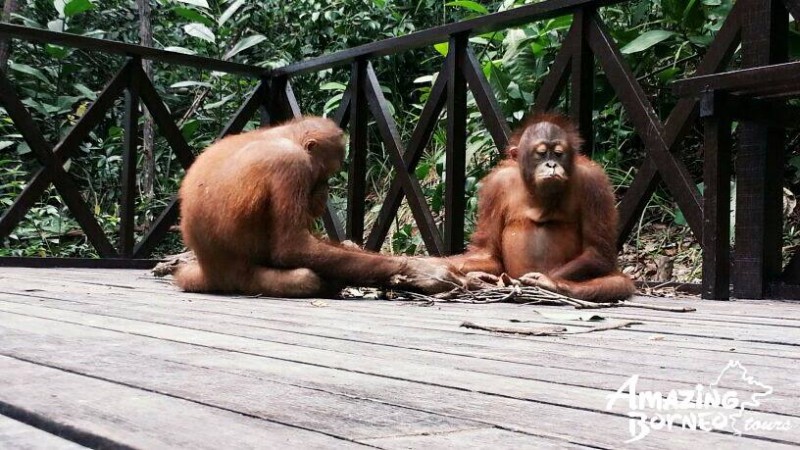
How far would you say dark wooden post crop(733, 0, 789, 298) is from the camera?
383 centimetres

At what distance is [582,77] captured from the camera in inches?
179

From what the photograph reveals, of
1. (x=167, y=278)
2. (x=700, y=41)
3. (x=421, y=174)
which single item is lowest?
(x=167, y=278)

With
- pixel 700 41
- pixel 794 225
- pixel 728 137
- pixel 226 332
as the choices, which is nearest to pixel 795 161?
pixel 794 225

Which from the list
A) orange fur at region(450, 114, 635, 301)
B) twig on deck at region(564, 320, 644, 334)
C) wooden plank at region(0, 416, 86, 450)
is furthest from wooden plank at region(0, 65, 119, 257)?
wooden plank at region(0, 416, 86, 450)

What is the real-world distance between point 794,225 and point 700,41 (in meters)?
1.29

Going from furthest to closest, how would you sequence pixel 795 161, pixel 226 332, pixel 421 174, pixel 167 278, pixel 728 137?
pixel 421 174 → pixel 795 161 → pixel 167 278 → pixel 728 137 → pixel 226 332

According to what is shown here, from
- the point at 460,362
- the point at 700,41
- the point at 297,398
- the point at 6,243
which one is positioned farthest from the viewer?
the point at 6,243

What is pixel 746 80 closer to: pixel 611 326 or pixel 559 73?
pixel 559 73

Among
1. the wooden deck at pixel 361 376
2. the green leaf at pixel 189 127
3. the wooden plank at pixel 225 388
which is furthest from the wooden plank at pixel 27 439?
the green leaf at pixel 189 127

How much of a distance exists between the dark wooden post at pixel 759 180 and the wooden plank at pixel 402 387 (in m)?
2.47

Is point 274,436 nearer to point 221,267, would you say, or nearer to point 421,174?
point 221,267

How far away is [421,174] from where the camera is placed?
7.72 meters

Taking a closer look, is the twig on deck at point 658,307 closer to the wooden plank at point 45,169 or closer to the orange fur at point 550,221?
the orange fur at point 550,221

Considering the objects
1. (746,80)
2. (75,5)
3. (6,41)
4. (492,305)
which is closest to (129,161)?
(75,5)
